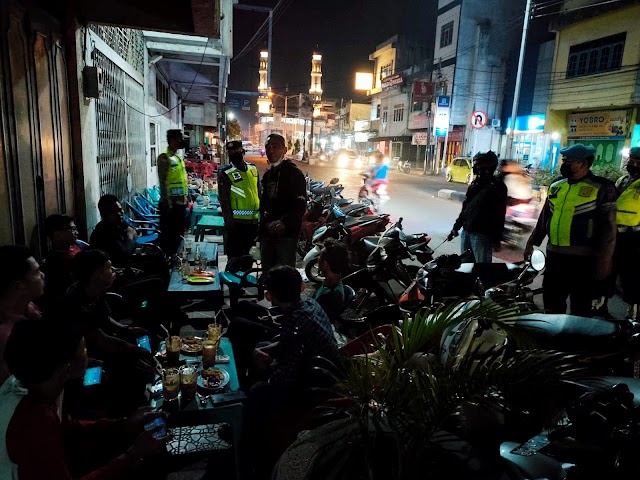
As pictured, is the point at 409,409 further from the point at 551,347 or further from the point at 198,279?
the point at 198,279

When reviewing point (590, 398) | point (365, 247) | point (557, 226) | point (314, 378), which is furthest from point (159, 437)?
point (365, 247)

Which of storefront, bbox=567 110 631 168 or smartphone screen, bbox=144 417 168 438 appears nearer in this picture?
smartphone screen, bbox=144 417 168 438

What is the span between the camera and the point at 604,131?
70.1 feet

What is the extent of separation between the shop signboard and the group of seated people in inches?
850

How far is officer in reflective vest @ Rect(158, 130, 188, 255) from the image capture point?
7.71m

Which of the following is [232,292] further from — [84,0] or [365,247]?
[84,0]

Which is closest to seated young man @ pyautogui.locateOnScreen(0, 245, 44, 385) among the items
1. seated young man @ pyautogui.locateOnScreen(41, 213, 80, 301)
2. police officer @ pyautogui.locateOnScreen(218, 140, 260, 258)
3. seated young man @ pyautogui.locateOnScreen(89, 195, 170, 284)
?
seated young man @ pyautogui.locateOnScreen(41, 213, 80, 301)

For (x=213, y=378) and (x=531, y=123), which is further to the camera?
(x=531, y=123)

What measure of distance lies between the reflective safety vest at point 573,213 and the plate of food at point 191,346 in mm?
3555

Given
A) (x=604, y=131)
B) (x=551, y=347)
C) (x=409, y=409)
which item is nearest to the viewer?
(x=409, y=409)

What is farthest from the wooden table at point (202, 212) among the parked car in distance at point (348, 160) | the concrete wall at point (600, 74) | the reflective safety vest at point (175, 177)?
the parked car in distance at point (348, 160)

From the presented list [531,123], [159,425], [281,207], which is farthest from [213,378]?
[531,123]

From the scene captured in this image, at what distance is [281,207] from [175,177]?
2933 mm

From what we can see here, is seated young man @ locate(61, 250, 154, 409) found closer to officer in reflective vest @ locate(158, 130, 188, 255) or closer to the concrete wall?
officer in reflective vest @ locate(158, 130, 188, 255)
